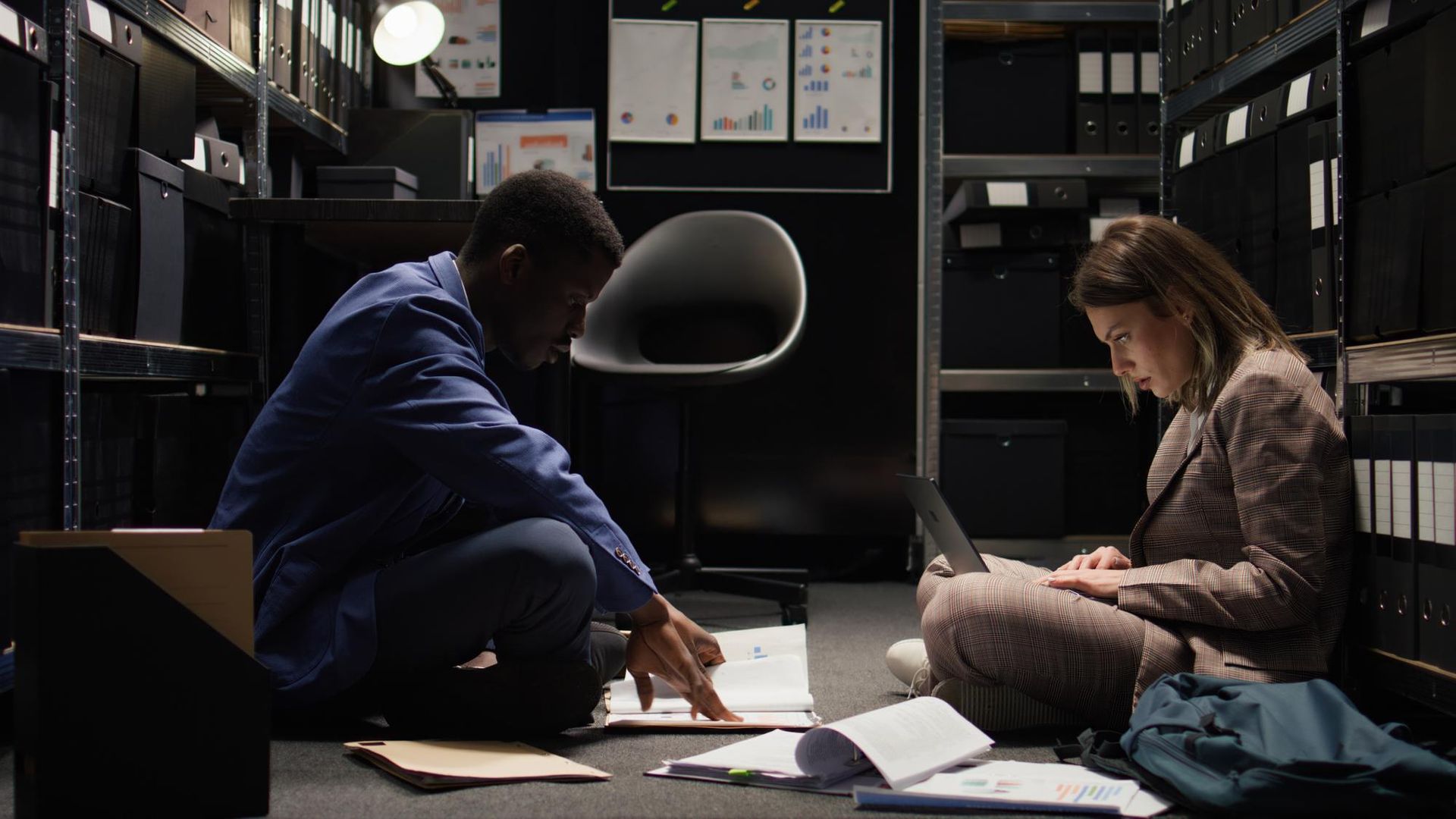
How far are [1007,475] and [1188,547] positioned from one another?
1.51 metres

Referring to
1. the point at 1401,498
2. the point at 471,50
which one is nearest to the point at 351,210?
the point at 471,50

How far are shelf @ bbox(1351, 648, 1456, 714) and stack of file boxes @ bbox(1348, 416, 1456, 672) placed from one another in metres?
0.01

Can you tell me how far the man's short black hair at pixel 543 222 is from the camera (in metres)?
1.50

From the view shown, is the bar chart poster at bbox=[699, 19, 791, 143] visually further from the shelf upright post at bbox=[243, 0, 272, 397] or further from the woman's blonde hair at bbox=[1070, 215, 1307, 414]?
the woman's blonde hair at bbox=[1070, 215, 1307, 414]

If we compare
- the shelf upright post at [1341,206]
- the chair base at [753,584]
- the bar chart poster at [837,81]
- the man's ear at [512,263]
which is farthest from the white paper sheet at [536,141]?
the shelf upright post at [1341,206]

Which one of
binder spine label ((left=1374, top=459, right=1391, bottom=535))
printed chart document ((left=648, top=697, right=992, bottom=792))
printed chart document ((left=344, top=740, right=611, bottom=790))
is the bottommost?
printed chart document ((left=344, top=740, right=611, bottom=790))

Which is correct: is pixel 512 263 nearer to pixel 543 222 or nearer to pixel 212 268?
pixel 543 222

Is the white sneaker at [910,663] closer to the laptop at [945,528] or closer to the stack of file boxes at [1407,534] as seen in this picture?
the laptop at [945,528]

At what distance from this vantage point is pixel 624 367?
259cm

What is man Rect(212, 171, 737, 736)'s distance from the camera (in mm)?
1316

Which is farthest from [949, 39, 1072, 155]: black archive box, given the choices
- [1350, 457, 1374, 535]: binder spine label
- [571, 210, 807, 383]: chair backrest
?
[1350, 457, 1374, 535]: binder spine label

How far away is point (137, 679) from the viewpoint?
1.04 meters

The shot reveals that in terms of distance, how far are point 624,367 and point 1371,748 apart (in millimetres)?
1765

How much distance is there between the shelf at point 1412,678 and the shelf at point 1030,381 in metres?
1.45
